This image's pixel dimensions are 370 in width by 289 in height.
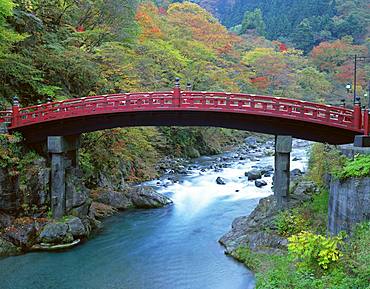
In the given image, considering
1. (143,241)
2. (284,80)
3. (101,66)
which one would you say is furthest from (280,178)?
(284,80)

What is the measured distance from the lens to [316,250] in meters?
12.9

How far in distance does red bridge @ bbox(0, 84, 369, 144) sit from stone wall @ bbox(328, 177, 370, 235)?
480 cm

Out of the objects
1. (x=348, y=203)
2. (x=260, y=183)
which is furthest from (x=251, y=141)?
(x=348, y=203)

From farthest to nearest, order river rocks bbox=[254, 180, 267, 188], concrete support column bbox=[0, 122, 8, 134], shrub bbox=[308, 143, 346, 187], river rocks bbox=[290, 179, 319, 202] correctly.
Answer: river rocks bbox=[254, 180, 267, 188] → concrete support column bbox=[0, 122, 8, 134] → river rocks bbox=[290, 179, 319, 202] → shrub bbox=[308, 143, 346, 187]

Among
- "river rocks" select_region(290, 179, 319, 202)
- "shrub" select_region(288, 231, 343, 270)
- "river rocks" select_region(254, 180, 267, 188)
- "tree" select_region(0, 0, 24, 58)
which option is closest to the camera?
"shrub" select_region(288, 231, 343, 270)

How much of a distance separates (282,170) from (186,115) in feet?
17.9

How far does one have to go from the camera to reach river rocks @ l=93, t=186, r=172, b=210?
2662cm

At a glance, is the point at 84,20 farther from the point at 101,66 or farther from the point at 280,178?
the point at 280,178

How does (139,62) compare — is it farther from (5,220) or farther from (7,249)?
(7,249)

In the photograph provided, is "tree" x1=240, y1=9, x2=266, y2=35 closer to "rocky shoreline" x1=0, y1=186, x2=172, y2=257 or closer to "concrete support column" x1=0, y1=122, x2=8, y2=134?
"rocky shoreline" x1=0, y1=186, x2=172, y2=257

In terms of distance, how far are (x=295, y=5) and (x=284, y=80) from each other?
48497 mm

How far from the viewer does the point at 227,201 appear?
1121 inches

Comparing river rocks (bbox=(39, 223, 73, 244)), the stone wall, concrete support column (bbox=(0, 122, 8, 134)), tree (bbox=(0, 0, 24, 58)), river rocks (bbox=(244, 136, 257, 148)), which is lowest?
river rocks (bbox=(39, 223, 73, 244))

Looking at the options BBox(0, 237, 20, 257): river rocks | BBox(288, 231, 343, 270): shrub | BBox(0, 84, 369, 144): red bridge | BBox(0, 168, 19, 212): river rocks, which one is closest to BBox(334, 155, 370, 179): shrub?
Answer: BBox(288, 231, 343, 270): shrub
